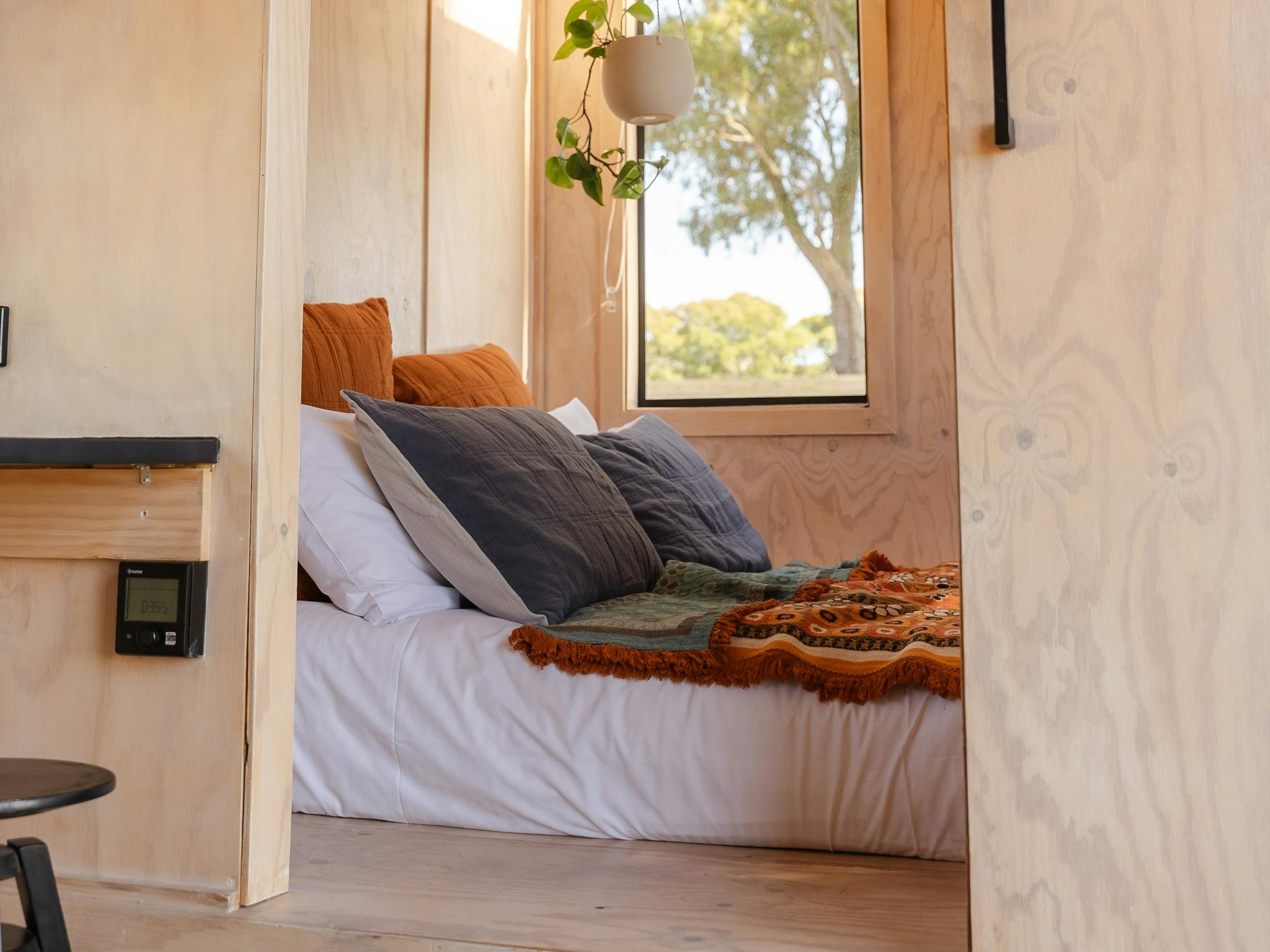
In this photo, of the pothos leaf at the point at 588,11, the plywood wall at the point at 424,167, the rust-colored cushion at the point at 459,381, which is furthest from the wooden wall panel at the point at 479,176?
the pothos leaf at the point at 588,11

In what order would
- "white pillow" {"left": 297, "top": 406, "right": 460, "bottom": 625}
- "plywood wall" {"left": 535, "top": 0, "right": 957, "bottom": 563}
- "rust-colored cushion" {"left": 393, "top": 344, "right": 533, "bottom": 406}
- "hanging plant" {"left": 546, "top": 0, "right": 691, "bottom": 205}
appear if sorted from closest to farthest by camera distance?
"white pillow" {"left": 297, "top": 406, "right": 460, "bottom": 625}
"rust-colored cushion" {"left": 393, "top": 344, "right": 533, "bottom": 406}
"hanging plant" {"left": 546, "top": 0, "right": 691, "bottom": 205}
"plywood wall" {"left": 535, "top": 0, "right": 957, "bottom": 563}

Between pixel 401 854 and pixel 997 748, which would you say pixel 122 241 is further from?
pixel 997 748

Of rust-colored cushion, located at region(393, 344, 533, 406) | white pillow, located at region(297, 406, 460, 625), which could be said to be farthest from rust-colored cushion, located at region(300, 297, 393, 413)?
white pillow, located at region(297, 406, 460, 625)

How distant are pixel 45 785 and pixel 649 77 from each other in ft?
8.07

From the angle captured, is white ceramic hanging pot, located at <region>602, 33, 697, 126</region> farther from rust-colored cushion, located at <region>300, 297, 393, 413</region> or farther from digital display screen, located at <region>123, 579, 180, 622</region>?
digital display screen, located at <region>123, 579, 180, 622</region>

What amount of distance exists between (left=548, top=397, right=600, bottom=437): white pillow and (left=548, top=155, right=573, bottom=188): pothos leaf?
0.65 m

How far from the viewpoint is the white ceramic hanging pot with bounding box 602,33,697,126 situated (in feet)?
9.83

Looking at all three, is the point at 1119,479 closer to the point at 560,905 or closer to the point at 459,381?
the point at 560,905

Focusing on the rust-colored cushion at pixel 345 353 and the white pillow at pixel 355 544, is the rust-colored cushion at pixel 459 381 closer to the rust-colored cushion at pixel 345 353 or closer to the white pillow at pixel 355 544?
the rust-colored cushion at pixel 345 353

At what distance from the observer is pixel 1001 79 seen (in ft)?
3.82

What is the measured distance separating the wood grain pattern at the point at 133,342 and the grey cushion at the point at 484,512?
1.57ft

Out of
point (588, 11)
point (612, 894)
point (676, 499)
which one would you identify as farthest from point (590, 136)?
point (612, 894)

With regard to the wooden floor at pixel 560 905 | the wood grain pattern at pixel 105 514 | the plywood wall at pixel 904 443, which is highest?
the plywood wall at pixel 904 443

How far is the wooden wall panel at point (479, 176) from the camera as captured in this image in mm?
3123
